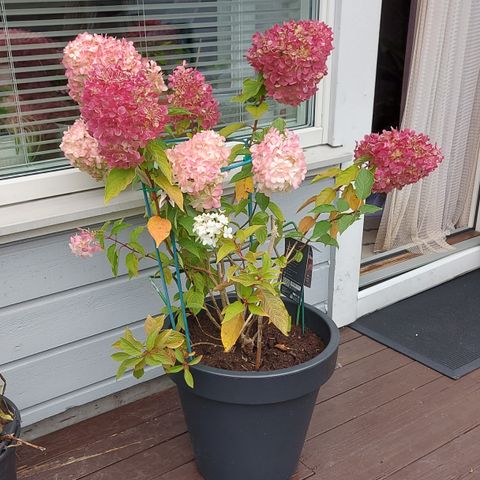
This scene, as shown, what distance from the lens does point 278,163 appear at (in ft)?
4.02

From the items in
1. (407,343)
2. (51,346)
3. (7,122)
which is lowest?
(407,343)

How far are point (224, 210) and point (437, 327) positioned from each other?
1.35 m

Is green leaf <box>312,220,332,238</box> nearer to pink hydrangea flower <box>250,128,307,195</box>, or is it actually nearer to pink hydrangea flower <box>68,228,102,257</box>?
pink hydrangea flower <box>250,128,307,195</box>

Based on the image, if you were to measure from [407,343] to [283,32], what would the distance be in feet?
4.73

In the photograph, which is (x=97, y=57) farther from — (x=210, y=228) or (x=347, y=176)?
(x=347, y=176)

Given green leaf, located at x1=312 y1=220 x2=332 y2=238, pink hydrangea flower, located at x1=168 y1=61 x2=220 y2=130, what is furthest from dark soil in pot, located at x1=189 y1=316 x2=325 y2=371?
pink hydrangea flower, located at x1=168 y1=61 x2=220 y2=130

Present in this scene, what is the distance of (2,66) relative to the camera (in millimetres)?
1560

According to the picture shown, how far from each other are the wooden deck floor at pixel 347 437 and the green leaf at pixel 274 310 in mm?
597

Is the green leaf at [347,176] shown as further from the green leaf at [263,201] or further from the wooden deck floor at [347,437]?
the wooden deck floor at [347,437]

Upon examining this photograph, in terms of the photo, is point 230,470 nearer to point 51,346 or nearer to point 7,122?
point 51,346

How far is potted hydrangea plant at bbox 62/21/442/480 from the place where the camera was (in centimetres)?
115

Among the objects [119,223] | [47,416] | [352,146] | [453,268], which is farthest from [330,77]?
[47,416]

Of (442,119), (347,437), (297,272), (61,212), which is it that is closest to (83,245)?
(61,212)

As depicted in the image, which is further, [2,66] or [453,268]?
[453,268]
